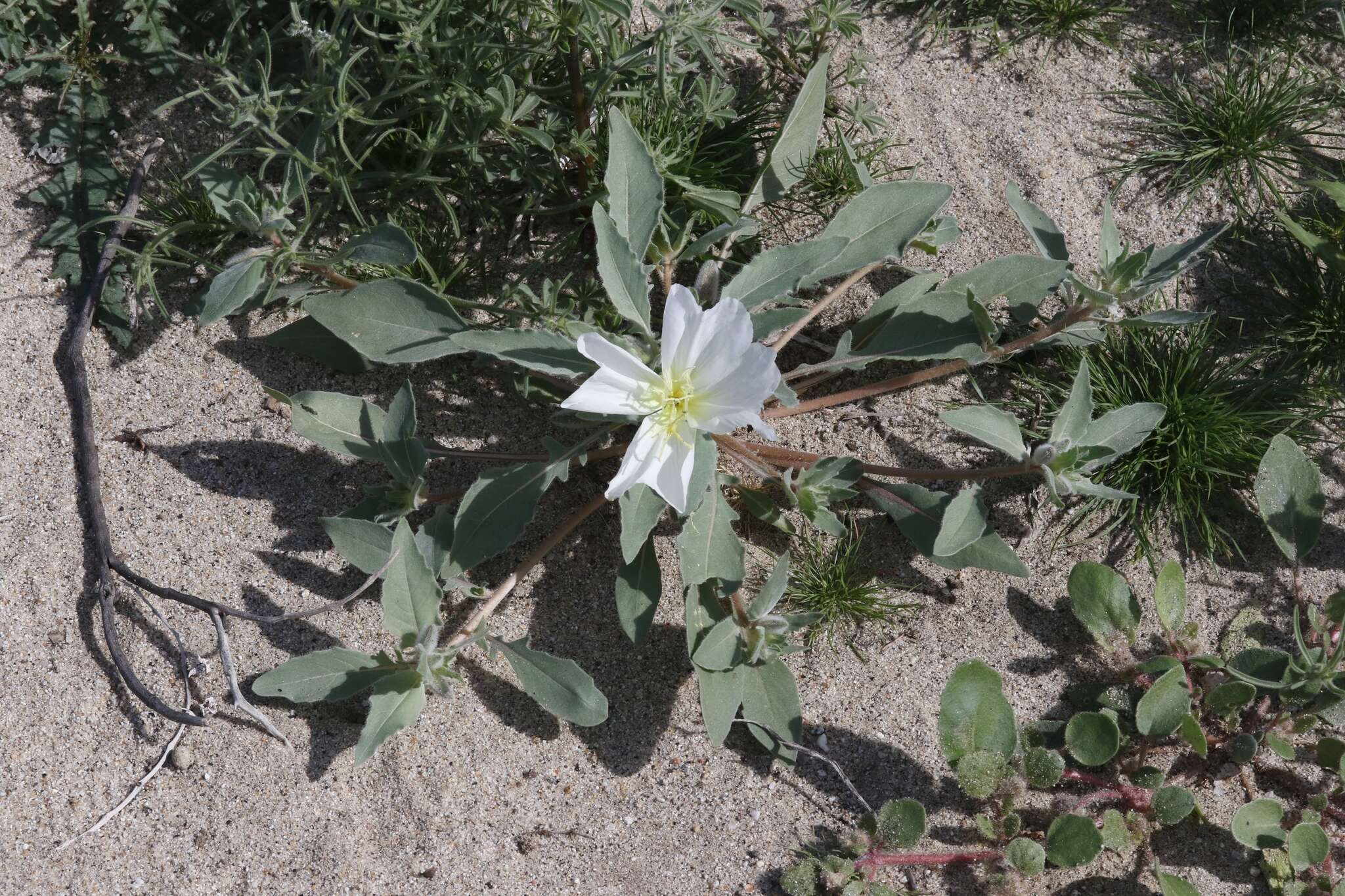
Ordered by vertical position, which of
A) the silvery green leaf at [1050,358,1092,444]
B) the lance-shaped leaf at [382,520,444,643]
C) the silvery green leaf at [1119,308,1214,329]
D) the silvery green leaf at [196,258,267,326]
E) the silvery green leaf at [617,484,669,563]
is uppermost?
the silvery green leaf at [1119,308,1214,329]

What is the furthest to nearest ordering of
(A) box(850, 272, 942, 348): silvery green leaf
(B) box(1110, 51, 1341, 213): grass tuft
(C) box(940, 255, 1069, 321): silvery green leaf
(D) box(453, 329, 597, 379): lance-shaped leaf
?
(B) box(1110, 51, 1341, 213): grass tuft → (A) box(850, 272, 942, 348): silvery green leaf → (C) box(940, 255, 1069, 321): silvery green leaf → (D) box(453, 329, 597, 379): lance-shaped leaf

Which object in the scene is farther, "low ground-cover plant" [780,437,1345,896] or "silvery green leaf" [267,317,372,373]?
"silvery green leaf" [267,317,372,373]

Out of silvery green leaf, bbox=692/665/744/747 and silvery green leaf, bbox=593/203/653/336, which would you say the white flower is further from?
silvery green leaf, bbox=692/665/744/747

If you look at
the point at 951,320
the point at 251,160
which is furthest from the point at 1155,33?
the point at 251,160

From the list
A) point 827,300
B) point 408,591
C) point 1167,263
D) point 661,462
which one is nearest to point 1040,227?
point 1167,263

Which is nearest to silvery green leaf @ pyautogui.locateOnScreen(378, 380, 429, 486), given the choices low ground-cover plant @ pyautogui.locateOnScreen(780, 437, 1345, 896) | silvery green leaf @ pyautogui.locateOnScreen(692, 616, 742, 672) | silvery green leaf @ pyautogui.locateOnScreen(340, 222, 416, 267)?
silvery green leaf @ pyautogui.locateOnScreen(340, 222, 416, 267)

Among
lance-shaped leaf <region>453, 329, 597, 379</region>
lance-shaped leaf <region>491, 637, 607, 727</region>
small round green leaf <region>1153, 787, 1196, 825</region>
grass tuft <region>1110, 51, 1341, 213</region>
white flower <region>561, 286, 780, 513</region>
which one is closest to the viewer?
white flower <region>561, 286, 780, 513</region>

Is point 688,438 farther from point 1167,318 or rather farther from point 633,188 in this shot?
point 1167,318

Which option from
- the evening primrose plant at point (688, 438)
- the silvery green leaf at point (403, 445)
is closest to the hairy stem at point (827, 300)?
the evening primrose plant at point (688, 438)
